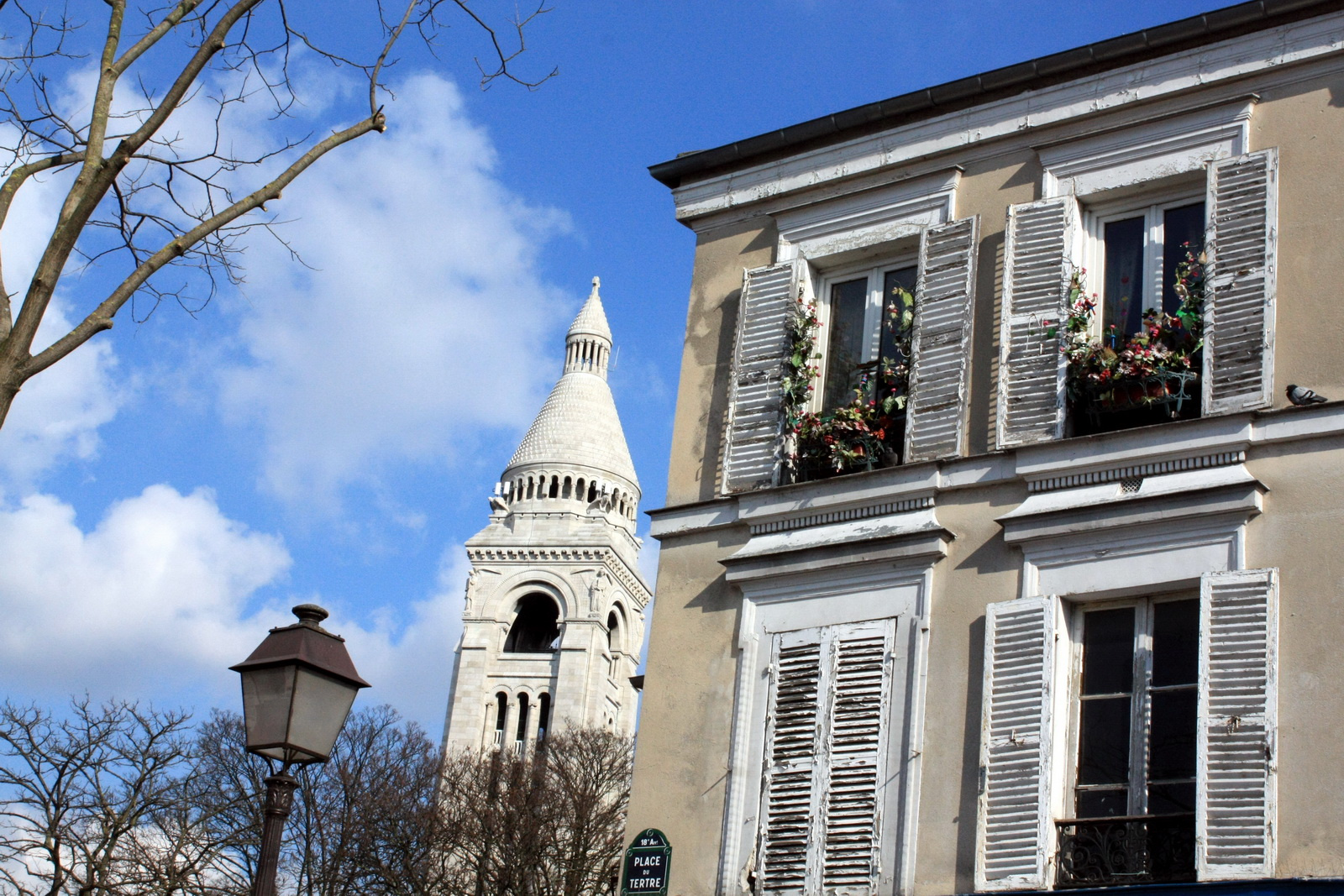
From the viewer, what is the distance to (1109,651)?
429 inches

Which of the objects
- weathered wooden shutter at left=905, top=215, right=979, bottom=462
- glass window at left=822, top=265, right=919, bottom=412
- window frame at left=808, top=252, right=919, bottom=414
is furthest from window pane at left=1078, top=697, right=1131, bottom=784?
window frame at left=808, top=252, right=919, bottom=414

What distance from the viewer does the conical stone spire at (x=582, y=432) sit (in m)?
106

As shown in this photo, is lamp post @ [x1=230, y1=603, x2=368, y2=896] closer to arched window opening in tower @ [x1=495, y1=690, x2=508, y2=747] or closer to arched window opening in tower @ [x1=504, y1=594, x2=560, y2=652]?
arched window opening in tower @ [x1=495, y1=690, x2=508, y2=747]

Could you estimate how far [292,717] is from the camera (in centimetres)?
866

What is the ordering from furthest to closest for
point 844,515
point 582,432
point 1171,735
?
point 582,432 < point 844,515 < point 1171,735

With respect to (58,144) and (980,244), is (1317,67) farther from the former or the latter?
(58,144)

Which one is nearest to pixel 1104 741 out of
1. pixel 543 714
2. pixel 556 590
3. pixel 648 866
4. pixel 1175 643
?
pixel 1175 643

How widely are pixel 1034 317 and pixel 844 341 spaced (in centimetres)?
190

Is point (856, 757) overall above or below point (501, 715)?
below

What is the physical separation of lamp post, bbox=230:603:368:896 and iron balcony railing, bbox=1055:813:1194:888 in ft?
14.6

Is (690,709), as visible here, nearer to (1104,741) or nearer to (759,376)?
(759,376)

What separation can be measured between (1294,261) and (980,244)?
2.37 m

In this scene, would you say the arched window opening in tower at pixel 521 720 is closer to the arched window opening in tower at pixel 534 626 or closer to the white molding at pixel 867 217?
the arched window opening in tower at pixel 534 626

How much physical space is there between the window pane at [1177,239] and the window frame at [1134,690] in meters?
2.09
